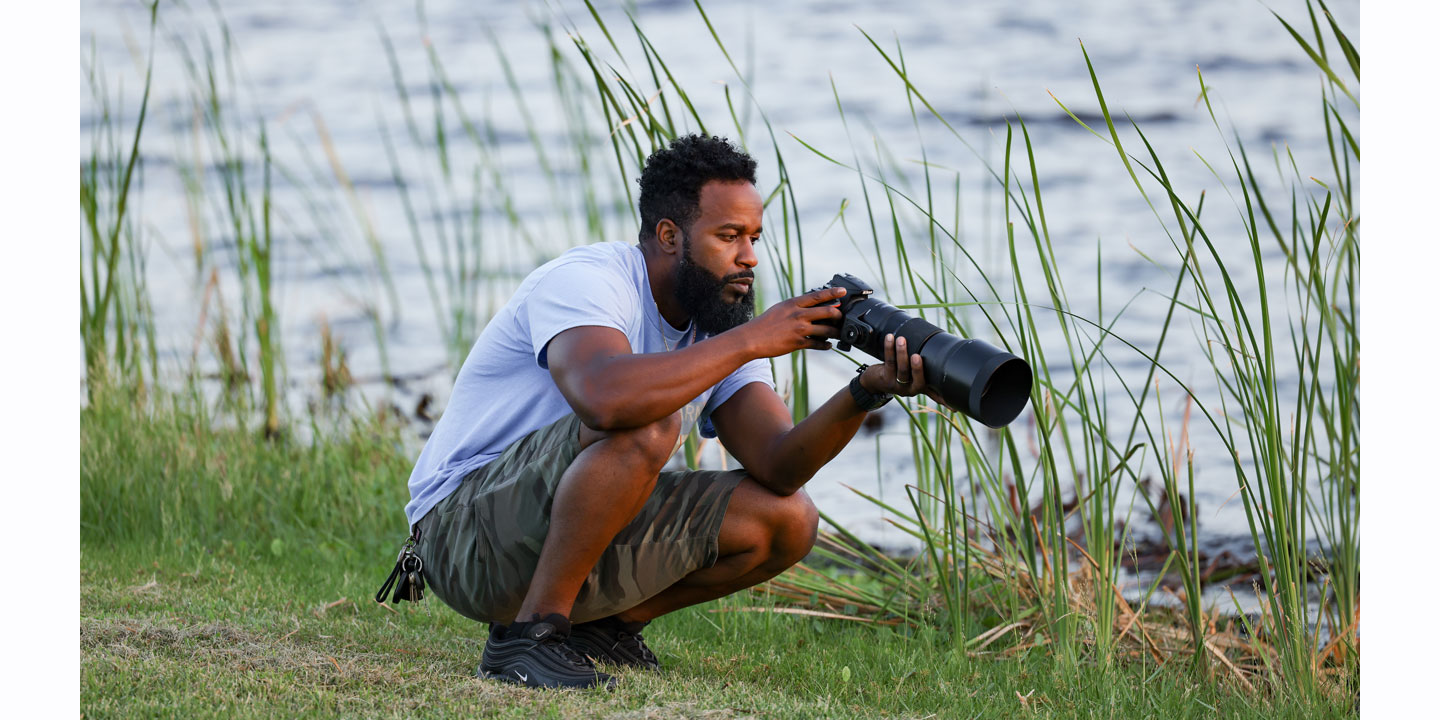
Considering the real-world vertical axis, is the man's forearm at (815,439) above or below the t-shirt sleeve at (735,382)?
below

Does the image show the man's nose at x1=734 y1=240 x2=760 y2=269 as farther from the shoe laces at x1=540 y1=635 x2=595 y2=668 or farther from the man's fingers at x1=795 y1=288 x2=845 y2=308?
the shoe laces at x1=540 y1=635 x2=595 y2=668

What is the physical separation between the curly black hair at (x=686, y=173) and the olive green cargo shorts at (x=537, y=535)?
417 mm

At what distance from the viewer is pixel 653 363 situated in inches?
77.8

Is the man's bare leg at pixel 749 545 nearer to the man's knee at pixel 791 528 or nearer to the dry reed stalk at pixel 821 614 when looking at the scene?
the man's knee at pixel 791 528

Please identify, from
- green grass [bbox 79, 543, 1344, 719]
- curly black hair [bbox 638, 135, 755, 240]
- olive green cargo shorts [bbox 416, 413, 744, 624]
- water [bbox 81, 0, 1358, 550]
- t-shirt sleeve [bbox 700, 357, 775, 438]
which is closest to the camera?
green grass [bbox 79, 543, 1344, 719]

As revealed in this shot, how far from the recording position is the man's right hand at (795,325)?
201 centimetres

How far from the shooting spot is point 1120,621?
8.87 feet

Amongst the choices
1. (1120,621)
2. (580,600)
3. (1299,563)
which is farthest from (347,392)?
(1299,563)

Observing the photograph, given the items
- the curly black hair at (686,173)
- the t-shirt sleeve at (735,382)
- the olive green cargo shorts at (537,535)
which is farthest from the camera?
the t-shirt sleeve at (735,382)

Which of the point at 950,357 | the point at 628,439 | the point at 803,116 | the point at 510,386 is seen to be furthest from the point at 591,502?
the point at 803,116

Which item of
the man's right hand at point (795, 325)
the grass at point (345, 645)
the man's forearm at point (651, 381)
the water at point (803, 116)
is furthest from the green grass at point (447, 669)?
the water at point (803, 116)

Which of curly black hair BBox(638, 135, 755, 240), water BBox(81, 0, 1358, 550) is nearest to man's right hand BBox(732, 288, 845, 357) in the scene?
curly black hair BBox(638, 135, 755, 240)

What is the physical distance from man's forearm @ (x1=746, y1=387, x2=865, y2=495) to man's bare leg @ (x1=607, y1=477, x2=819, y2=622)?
2.4 inches

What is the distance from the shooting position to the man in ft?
6.69
